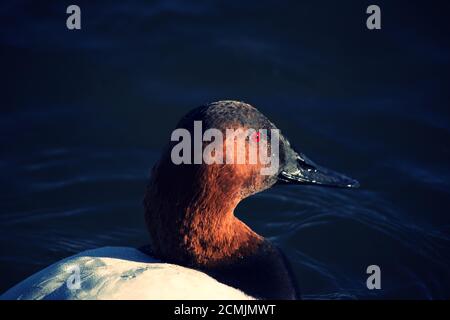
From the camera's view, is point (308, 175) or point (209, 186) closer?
point (209, 186)

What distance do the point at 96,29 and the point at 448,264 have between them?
14.1 feet

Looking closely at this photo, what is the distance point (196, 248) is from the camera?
4469mm

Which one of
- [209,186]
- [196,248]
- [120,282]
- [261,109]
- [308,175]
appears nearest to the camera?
[120,282]

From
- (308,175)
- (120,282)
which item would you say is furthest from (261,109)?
(120,282)

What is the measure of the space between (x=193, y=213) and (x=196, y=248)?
0.79 ft

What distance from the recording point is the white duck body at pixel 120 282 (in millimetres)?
4094

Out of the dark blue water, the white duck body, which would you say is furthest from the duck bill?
the dark blue water

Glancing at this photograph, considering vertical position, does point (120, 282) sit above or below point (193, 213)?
below

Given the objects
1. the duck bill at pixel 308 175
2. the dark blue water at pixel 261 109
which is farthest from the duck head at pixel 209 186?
the dark blue water at pixel 261 109

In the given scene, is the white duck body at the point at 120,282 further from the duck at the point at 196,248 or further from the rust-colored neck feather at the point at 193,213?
the rust-colored neck feather at the point at 193,213

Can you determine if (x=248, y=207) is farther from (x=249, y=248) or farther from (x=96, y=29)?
(x=96, y=29)

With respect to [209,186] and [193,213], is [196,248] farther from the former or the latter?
[209,186]

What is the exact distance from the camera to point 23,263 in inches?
233

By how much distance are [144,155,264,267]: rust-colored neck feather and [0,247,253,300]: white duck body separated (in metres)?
0.12
